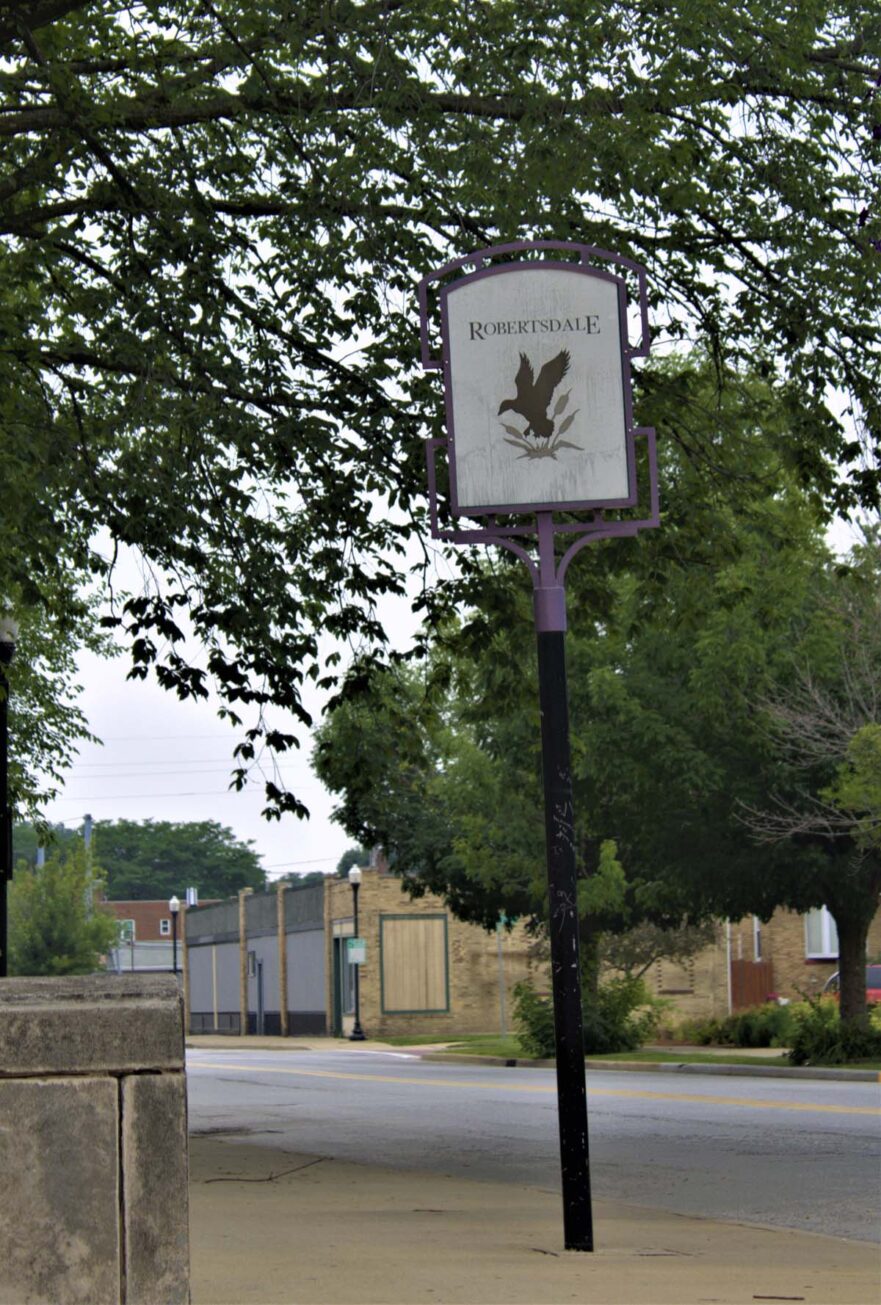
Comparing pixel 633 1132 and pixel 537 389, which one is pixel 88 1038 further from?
pixel 633 1132

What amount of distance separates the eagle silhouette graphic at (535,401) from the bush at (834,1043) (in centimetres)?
2063

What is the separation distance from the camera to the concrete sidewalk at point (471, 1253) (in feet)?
23.6

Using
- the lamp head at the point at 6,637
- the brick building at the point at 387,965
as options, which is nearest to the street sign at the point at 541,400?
the lamp head at the point at 6,637

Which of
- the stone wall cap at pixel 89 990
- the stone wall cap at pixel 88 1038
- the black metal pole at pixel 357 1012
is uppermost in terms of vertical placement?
the stone wall cap at pixel 89 990

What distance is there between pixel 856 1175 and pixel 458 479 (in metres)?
6.69

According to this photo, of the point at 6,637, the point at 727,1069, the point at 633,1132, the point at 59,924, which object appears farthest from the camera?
the point at 59,924

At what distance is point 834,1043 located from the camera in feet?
90.2

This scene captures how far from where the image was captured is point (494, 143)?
11914 mm

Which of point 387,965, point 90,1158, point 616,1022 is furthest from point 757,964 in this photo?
point 90,1158

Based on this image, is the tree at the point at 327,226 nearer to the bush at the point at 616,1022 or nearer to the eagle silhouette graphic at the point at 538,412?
the eagle silhouette graphic at the point at 538,412

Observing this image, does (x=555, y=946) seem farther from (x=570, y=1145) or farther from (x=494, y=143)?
(x=494, y=143)

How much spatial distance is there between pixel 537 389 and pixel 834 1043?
20.9 metres

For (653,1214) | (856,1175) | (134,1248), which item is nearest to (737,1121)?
(856,1175)

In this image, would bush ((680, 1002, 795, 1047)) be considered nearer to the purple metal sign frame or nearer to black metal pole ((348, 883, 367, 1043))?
black metal pole ((348, 883, 367, 1043))
